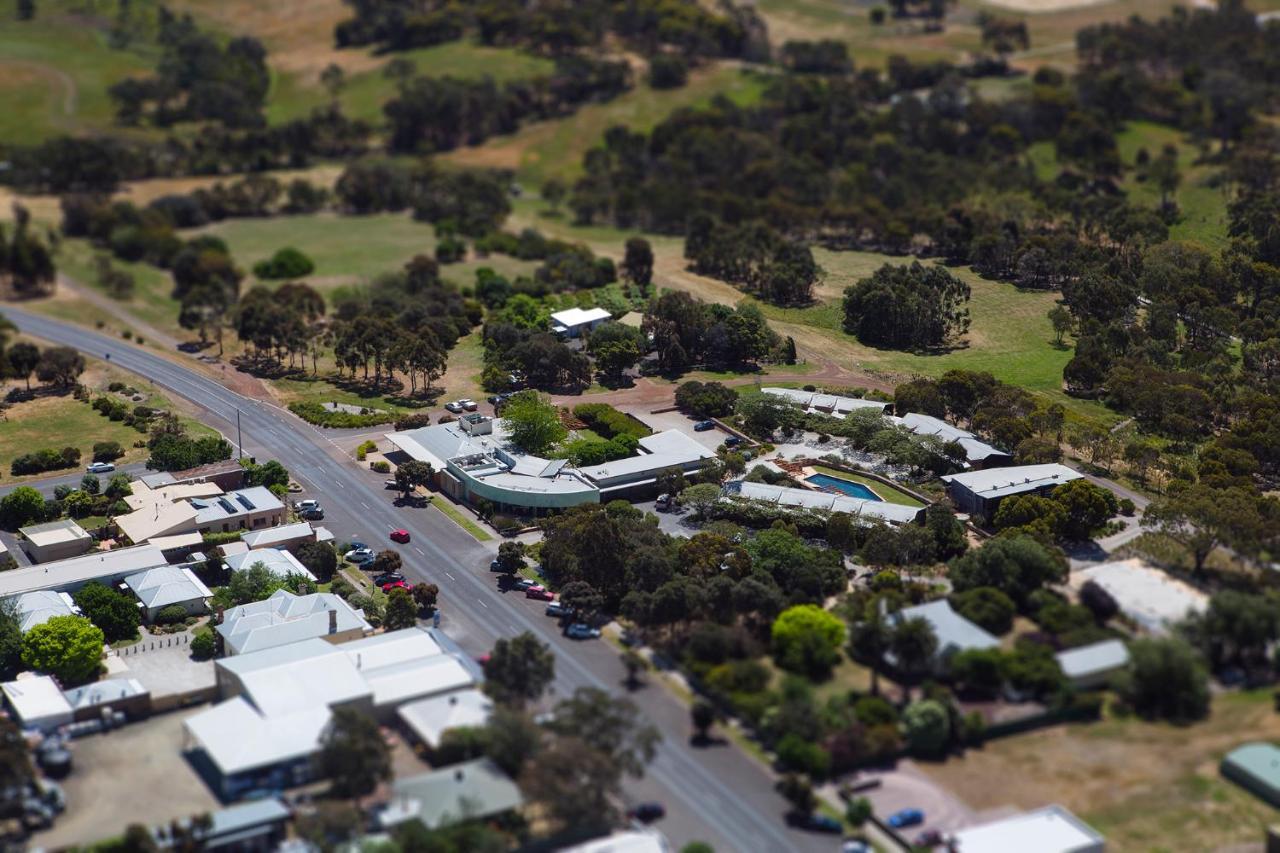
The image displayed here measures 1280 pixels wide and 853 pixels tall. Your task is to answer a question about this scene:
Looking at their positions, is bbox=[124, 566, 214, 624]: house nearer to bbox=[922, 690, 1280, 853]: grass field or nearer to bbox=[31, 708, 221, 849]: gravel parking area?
bbox=[31, 708, 221, 849]: gravel parking area

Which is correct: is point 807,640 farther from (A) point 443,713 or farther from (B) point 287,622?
(B) point 287,622

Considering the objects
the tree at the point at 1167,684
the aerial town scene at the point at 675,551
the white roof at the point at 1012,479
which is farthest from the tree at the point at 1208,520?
the tree at the point at 1167,684

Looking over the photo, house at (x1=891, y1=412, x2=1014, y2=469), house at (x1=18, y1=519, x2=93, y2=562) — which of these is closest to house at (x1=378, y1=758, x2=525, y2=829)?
house at (x1=18, y1=519, x2=93, y2=562)

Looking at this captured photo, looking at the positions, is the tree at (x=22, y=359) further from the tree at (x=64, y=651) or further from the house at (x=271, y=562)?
the tree at (x=64, y=651)

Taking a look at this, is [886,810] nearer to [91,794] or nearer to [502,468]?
[91,794]

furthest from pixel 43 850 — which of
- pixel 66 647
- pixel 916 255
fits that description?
pixel 916 255
